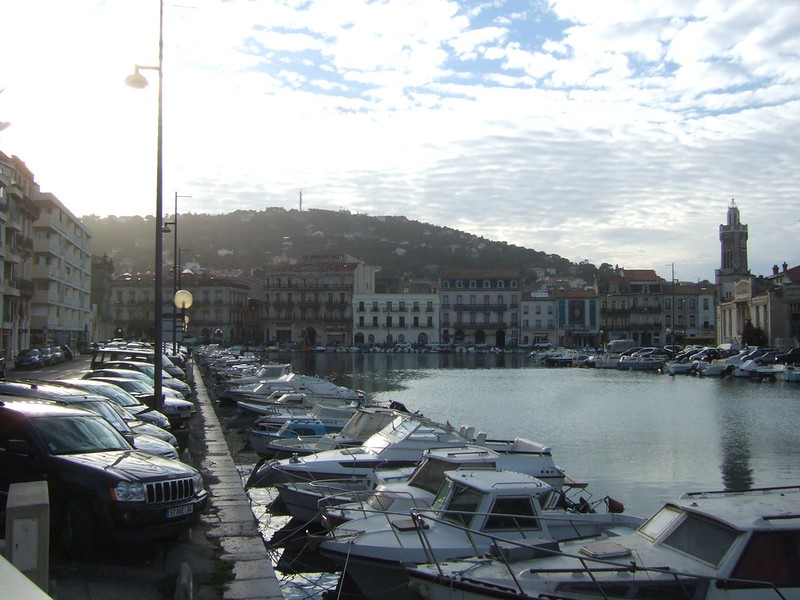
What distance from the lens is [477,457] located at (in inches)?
612

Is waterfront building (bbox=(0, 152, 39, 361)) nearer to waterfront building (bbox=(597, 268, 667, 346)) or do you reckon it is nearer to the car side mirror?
the car side mirror

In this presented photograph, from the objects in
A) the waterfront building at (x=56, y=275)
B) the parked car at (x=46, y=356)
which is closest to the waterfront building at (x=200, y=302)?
the waterfront building at (x=56, y=275)

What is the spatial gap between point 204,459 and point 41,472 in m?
8.52

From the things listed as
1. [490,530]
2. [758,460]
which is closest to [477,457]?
[490,530]

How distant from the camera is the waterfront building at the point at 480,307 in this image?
5261 inches

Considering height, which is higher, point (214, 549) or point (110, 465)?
point (110, 465)

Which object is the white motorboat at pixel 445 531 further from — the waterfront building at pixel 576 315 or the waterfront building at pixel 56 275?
the waterfront building at pixel 576 315

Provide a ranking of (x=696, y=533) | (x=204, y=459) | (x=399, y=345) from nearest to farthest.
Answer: (x=696, y=533), (x=204, y=459), (x=399, y=345)

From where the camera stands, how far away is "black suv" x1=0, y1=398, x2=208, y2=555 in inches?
411

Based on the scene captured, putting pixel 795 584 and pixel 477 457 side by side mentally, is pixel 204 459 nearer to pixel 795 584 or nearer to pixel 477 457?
pixel 477 457

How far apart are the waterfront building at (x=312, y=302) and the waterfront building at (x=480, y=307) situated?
15267mm

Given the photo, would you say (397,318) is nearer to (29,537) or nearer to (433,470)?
(433,470)

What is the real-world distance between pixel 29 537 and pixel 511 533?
7.68m

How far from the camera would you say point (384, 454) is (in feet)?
66.2
